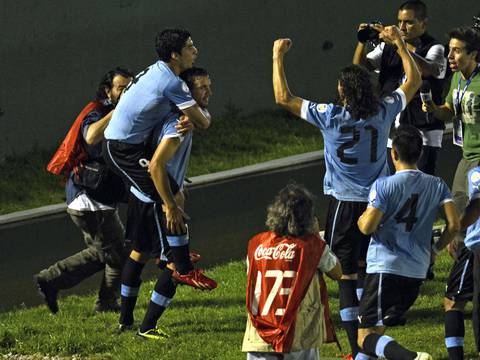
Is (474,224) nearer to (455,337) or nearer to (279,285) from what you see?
(455,337)

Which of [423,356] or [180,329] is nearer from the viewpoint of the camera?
[423,356]

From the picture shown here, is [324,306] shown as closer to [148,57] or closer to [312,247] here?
[312,247]

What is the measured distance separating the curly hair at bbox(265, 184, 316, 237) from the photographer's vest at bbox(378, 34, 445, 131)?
3.95m

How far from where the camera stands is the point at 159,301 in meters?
12.7

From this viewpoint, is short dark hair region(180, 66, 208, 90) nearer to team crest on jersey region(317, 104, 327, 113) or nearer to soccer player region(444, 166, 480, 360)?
team crest on jersey region(317, 104, 327, 113)

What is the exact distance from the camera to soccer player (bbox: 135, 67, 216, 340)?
12.2 metres

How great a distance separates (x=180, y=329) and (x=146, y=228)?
35.0 inches

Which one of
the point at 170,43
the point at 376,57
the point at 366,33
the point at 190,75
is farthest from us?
the point at 376,57

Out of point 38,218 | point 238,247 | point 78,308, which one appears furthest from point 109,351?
point 38,218

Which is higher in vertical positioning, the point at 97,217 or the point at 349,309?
the point at 97,217

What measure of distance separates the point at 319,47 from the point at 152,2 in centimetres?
280

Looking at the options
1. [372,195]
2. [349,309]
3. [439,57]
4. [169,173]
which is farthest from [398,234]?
[439,57]

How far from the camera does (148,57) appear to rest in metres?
21.8

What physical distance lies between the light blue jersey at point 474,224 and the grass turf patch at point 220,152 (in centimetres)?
883
